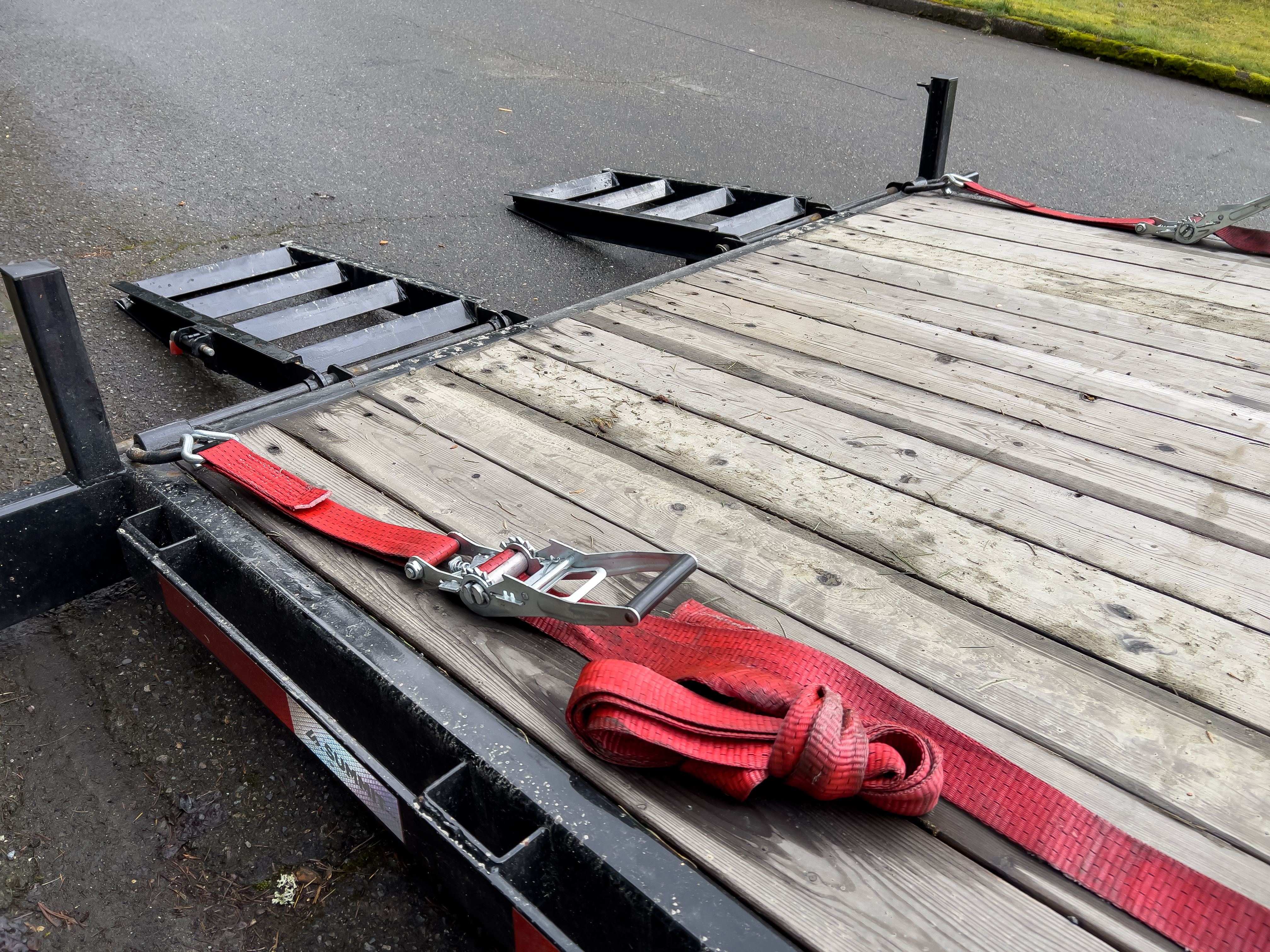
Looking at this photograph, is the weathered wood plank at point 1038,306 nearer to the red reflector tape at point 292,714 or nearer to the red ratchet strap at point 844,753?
the red ratchet strap at point 844,753

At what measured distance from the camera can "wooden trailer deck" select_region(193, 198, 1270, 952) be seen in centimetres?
127

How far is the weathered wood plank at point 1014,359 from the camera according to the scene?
93.8 inches

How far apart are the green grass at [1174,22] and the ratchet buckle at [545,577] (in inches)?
386

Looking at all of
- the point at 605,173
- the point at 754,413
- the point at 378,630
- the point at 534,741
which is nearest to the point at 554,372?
the point at 754,413

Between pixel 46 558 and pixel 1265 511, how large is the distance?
8.61 ft

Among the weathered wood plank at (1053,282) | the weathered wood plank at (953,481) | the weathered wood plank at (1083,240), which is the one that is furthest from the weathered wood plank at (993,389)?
the weathered wood plank at (1083,240)

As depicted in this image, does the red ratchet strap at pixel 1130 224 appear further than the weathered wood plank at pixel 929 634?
Yes

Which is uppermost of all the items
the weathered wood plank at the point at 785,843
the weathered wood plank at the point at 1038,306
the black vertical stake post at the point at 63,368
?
the black vertical stake post at the point at 63,368

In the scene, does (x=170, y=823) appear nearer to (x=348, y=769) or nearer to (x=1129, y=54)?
(x=348, y=769)

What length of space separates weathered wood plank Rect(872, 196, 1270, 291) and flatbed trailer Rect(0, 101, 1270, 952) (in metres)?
0.28

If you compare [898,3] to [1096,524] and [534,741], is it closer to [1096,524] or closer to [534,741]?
[1096,524]

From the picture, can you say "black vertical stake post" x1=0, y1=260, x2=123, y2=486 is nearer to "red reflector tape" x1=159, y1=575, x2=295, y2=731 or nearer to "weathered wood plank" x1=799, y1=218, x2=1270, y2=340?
"red reflector tape" x1=159, y1=575, x2=295, y2=731

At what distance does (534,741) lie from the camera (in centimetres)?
143

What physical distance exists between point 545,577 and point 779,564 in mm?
493
